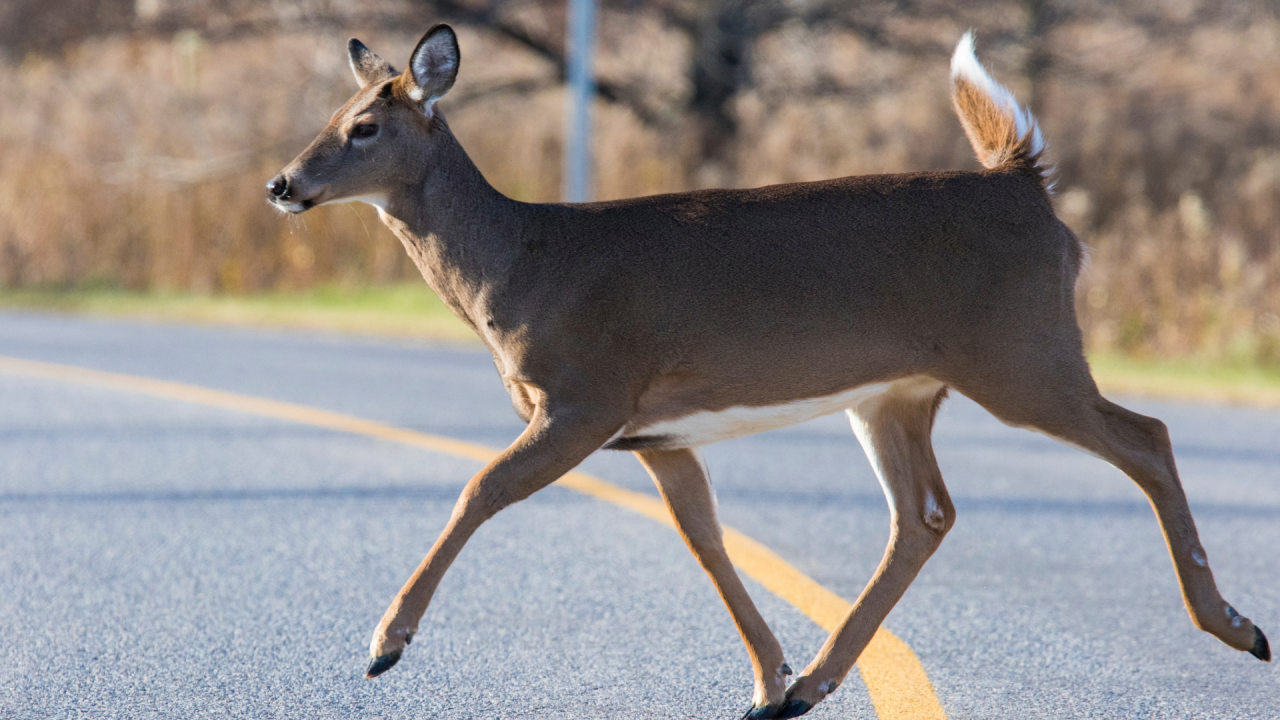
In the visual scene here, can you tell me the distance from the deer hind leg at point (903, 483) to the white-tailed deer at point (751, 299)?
0.17m

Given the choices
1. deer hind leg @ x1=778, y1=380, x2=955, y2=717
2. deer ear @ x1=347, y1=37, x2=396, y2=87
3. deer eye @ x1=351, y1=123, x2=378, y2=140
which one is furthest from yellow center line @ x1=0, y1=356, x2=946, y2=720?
deer ear @ x1=347, y1=37, x2=396, y2=87

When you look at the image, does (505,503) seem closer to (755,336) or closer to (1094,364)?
(755,336)

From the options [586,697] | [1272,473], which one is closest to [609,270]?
[586,697]

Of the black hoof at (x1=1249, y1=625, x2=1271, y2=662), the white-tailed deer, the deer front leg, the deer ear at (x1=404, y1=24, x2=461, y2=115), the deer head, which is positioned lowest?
the black hoof at (x1=1249, y1=625, x2=1271, y2=662)

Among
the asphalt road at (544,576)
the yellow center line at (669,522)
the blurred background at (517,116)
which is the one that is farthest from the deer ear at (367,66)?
the blurred background at (517,116)

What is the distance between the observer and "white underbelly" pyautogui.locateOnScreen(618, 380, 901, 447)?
11.9ft

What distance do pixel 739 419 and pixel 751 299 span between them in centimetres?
30

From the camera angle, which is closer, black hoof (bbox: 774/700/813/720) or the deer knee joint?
black hoof (bbox: 774/700/813/720)

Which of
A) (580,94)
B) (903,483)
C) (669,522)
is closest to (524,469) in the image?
(903,483)

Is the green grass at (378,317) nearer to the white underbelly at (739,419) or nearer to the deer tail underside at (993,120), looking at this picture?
the deer tail underside at (993,120)

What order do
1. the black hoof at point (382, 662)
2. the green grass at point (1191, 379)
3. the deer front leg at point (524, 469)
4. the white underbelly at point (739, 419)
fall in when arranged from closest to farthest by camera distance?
1. the black hoof at point (382, 662)
2. the deer front leg at point (524, 469)
3. the white underbelly at point (739, 419)
4. the green grass at point (1191, 379)

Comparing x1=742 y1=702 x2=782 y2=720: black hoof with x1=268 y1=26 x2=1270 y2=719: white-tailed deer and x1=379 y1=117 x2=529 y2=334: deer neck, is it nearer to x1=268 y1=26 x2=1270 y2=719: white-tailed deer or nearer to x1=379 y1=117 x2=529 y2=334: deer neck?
x1=268 y1=26 x2=1270 y2=719: white-tailed deer

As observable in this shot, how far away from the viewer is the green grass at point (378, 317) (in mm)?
11453

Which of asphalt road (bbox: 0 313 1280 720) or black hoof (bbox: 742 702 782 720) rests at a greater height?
black hoof (bbox: 742 702 782 720)
